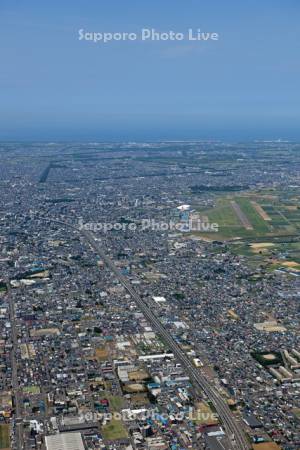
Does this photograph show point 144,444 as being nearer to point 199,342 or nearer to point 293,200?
point 199,342

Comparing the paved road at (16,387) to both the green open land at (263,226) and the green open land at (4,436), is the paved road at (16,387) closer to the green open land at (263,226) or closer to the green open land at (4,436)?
the green open land at (4,436)

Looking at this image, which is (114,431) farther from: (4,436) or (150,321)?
(150,321)

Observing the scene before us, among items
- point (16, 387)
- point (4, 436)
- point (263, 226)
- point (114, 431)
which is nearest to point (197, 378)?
point (114, 431)

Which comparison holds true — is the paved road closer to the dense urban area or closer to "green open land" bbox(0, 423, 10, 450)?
the dense urban area

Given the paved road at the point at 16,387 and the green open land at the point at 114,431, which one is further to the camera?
the green open land at the point at 114,431

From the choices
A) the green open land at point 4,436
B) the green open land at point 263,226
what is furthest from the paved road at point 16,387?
the green open land at point 263,226
